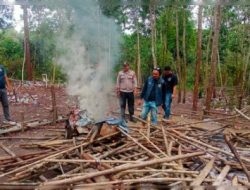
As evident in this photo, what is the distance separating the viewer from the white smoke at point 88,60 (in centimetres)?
1029

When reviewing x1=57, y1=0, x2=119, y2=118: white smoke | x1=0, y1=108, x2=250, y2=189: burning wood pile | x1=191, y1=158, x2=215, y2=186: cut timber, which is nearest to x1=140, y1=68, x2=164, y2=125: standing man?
x1=57, y1=0, x2=119, y2=118: white smoke

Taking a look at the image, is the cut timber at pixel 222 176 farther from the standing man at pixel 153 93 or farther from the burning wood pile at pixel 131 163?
the standing man at pixel 153 93

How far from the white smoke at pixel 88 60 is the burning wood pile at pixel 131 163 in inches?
93.3

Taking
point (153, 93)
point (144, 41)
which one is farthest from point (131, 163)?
point (144, 41)

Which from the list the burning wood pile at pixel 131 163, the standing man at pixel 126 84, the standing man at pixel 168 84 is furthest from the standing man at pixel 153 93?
the burning wood pile at pixel 131 163

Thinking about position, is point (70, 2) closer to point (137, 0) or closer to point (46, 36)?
point (137, 0)

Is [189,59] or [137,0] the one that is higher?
[137,0]

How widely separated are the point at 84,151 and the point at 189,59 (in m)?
21.7

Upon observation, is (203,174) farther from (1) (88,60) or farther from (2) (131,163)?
(1) (88,60)

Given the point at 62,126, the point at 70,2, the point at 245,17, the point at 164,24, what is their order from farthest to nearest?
the point at 164,24
the point at 245,17
the point at 70,2
the point at 62,126

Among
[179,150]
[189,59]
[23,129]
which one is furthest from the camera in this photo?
[189,59]

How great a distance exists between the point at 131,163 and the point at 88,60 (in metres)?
6.44

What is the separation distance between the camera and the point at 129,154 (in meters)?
6.39

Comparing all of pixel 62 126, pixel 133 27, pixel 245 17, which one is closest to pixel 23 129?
Result: pixel 62 126
